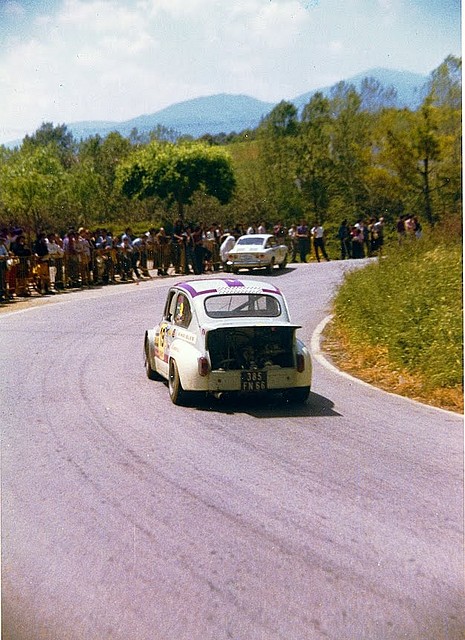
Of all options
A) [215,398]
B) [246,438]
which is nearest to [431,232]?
[246,438]

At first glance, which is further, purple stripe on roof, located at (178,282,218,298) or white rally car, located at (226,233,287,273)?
purple stripe on roof, located at (178,282,218,298)

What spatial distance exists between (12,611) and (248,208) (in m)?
2.84

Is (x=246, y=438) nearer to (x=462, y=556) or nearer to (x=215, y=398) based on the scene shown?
(x=215, y=398)

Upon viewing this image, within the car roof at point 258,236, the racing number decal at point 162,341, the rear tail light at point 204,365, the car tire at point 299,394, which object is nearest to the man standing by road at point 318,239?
the car roof at point 258,236

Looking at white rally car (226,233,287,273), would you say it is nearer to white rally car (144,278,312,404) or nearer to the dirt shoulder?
white rally car (144,278,312,404)

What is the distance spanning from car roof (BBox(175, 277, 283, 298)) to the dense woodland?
102 centimetres

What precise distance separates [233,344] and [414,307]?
2402 millimetres

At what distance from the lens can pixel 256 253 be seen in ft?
23.2

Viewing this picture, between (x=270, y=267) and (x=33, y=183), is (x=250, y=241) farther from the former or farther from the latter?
(x=33, y=183)

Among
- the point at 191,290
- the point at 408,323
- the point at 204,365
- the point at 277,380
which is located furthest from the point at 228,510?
the point at 204,365

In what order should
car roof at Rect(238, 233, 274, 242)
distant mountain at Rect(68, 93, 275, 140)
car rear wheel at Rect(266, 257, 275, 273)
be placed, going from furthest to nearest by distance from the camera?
car rear wheel at Rect(266, 257, 275, 273) → car roof at Rect(238, 233, 274, 242) → distant mountain at Rect(68, 93, 275, 140)

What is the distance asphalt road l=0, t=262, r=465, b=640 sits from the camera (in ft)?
14.7

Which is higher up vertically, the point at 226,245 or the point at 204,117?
the point at 204,117

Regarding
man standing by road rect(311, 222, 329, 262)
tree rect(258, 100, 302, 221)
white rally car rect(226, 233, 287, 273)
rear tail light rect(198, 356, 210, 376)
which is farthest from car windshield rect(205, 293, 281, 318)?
A: tree rect(258, 100, 302, 221)
